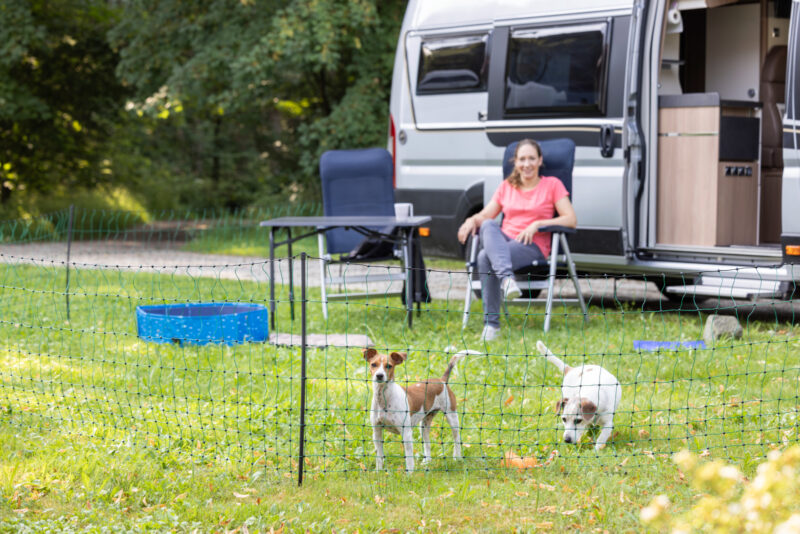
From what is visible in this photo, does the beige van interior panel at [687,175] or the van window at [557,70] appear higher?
the van window at [557,70]

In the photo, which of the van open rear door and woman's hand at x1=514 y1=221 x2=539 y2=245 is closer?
the van open rear door

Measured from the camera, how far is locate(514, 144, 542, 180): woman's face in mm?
6219

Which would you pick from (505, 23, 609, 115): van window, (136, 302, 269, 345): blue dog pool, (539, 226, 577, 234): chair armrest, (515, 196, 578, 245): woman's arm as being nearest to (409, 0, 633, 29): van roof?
(505, 23, 609, 115): van window

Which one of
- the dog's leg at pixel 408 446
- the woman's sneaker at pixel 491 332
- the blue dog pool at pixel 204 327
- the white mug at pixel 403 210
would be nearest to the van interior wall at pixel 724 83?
the woman's sneaker at pixel 491 332

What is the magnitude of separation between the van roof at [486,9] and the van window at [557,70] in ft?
0.43

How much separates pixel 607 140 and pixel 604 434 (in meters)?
3.19

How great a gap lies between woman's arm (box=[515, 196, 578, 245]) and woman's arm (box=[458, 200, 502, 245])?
31cm

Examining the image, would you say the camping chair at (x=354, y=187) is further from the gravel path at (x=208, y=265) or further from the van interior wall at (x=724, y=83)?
the van interior wall at (x=724, y=83)

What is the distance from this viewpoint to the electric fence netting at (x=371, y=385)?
363 centimetres

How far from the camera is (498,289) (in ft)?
19.1

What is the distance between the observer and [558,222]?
19.7ft

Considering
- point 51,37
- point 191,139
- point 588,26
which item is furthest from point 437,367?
point 191,139

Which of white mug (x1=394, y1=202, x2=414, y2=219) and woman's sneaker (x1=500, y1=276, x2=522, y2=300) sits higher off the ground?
white mug (x1=394, y1=202, x2=414, y2=219)

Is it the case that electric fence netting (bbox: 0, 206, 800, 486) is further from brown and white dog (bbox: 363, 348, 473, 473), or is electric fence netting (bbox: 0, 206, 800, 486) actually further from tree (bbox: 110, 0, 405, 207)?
tree (bbox: 110, 0, 405, 207)
